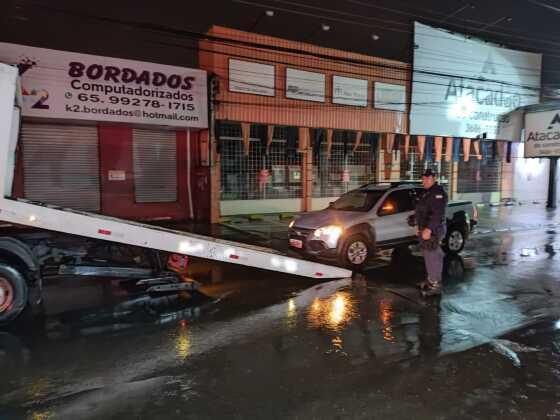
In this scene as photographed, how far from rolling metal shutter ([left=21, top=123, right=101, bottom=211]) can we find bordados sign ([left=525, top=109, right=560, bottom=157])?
20.7 meters

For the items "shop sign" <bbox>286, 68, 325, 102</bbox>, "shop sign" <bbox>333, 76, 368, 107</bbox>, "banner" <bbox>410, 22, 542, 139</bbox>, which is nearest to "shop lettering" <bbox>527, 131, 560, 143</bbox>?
"banner" <bbox>410, 22, 542, 139</bbox>

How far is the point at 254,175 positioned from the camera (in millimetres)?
18266

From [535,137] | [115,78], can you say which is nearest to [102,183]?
[115,78]

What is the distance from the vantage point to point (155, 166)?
1599 cm

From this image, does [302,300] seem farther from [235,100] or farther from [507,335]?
[235,100]

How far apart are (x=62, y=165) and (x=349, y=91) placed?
11874mm

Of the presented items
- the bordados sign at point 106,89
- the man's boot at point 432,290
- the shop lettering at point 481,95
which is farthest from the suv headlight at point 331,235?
the shop lettering at point 481,95

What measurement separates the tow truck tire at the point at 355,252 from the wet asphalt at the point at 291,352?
87cm

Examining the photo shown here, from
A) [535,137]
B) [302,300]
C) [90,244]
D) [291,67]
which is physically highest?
[291,67]

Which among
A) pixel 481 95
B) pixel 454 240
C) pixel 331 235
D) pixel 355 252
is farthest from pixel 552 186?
pixel 331 235

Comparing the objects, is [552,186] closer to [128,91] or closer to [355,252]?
[355,252]

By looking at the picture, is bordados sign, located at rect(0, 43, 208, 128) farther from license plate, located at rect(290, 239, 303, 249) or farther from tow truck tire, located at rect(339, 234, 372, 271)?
tow truck tire, located at rect(339, 234, 372, 271)

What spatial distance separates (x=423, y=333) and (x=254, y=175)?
13.7 meters

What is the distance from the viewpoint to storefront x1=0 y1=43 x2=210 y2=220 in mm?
12977
